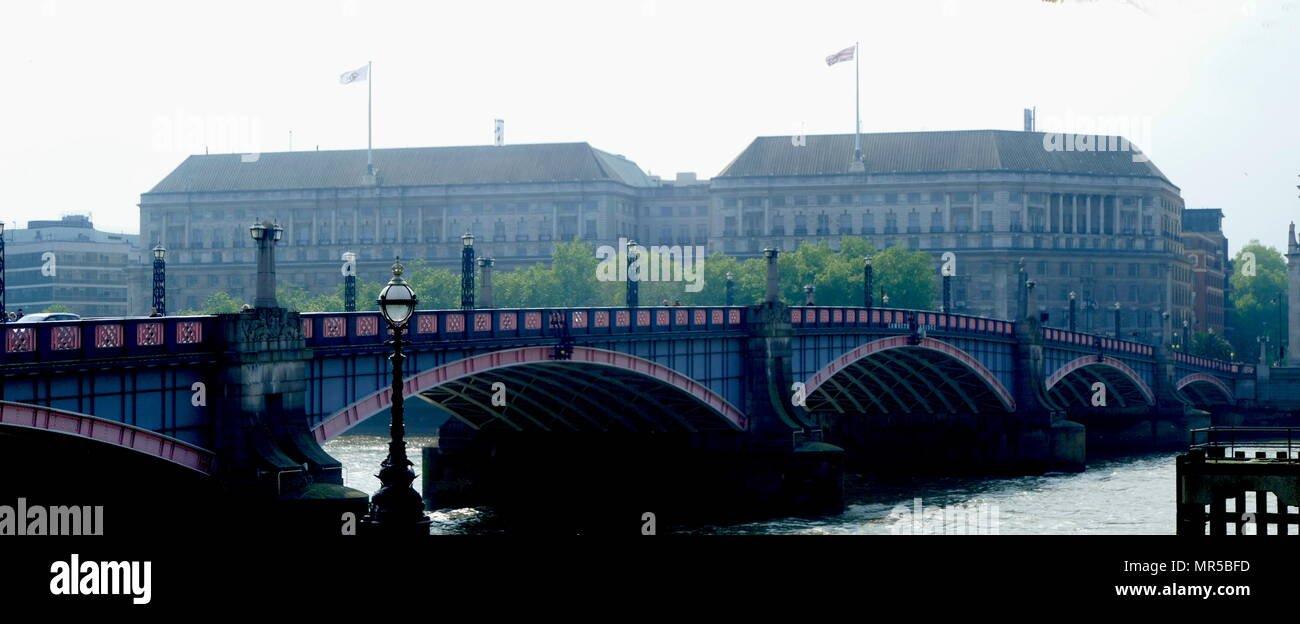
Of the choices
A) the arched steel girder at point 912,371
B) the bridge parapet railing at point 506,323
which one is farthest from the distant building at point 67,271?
the bridge parapet railing at point 506,323

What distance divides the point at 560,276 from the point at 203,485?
109349 mm

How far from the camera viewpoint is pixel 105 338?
35469mm

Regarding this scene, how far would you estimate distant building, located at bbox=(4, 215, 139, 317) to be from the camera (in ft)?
619

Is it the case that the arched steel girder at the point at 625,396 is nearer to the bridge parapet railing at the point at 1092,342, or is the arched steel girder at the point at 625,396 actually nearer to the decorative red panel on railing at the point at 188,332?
the decorative red panel on railing at the point at 188,332

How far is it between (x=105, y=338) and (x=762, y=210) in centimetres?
14462

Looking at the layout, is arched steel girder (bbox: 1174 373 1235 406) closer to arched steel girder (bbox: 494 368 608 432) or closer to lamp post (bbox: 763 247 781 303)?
lamp post (bbox: 763 247 781 303)

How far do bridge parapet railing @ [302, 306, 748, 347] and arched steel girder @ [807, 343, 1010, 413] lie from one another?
1771 cm

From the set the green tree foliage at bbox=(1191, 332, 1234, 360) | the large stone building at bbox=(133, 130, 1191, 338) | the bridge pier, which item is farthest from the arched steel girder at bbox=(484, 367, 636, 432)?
the green tree foliage at bbox=(1191, 332, 1234, 360)
